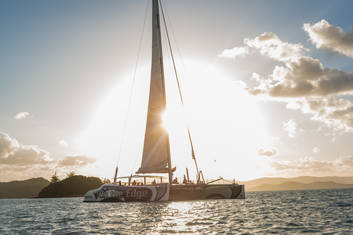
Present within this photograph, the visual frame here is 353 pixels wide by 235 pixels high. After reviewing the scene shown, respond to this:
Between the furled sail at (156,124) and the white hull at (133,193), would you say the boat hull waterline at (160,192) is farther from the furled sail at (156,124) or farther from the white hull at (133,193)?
the furled sail at (156,124)

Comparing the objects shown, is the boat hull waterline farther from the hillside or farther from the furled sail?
the hillside

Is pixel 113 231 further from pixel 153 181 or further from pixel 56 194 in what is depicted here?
pixel 56 194

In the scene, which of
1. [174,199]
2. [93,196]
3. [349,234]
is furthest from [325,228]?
[93,196]

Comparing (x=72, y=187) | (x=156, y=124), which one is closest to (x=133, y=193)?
(x=156, y=124)

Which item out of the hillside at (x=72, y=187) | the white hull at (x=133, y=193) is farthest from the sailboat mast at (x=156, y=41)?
the hillside at (x=72, y=187)

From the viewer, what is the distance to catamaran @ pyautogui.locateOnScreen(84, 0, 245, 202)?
3653 centimetres

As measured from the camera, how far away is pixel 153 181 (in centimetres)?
3800

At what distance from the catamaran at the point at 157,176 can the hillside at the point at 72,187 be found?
3942 inches

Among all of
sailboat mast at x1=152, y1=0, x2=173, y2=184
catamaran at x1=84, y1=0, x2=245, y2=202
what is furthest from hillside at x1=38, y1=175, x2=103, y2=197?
sailboat mast at x1=152, y1=0, x2=173, y2=184

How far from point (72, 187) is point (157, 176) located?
357 ft

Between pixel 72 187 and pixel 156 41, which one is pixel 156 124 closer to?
pixel 156 41

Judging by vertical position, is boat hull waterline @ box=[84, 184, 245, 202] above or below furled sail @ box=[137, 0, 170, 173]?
below

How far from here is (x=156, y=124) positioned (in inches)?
1570

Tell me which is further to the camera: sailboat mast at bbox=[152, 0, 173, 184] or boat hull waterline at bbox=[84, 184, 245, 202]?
sailboat mast at bbox=[152, 0, 173, 184]
